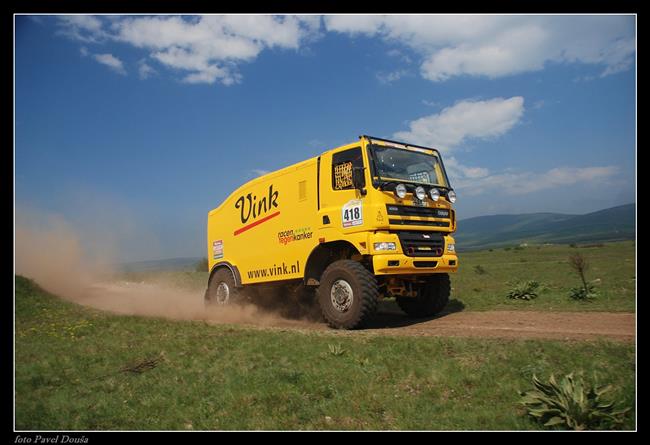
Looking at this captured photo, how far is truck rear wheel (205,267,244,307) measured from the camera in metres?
14.6

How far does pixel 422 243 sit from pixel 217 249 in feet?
26.9

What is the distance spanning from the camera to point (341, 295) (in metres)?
10.4

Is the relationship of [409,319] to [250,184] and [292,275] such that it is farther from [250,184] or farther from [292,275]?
[250,184]

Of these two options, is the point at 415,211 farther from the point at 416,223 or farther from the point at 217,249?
the point at 217,249

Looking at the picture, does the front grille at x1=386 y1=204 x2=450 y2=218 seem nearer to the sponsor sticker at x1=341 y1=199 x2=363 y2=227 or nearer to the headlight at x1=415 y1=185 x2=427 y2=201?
the headlight at x1=415 y1=185 x2=427 y2=201

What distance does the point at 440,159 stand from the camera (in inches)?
480

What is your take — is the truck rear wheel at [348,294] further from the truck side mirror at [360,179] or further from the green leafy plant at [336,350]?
the green leafy plant at [336,350]

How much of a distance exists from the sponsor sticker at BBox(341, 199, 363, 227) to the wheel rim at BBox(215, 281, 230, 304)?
6088 mm

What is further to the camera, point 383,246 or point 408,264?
point 408,264

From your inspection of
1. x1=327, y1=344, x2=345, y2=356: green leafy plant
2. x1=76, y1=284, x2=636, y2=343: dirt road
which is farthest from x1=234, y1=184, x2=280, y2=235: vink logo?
x1=327, y1=344, x2=345, y2=356: green leafy plant

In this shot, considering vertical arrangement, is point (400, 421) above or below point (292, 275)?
below

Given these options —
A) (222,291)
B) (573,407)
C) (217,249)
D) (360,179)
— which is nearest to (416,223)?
(360,179)
